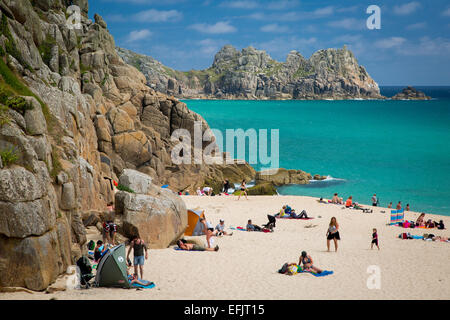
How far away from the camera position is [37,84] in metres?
17.8

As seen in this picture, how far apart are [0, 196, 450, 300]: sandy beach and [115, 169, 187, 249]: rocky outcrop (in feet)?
2.80

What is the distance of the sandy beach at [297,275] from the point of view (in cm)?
1264

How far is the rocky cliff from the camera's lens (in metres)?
11.3

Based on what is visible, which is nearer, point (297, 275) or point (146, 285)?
point (146, 285)

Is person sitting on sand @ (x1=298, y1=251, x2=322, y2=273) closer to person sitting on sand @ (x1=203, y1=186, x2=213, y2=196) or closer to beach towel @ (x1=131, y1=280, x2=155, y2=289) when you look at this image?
beach towel @ (x1=131, y1=280, x2=155, y2=289)

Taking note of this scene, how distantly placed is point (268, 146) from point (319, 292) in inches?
2468

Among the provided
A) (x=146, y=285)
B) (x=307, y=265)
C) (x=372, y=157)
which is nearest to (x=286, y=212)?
(x=307, y=265)

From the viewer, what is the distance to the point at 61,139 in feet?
53.0

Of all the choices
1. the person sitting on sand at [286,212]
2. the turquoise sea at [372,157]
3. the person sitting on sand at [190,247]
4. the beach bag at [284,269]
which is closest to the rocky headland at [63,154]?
the person sitting on sand at [190,247]

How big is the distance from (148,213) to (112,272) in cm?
488

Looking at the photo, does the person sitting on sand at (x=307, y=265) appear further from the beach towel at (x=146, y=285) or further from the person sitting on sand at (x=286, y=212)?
the person sitting on sand at (x=286, y=212)

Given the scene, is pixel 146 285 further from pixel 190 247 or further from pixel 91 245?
pixel 190 247

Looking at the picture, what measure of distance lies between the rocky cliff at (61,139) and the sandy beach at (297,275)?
1665mm
